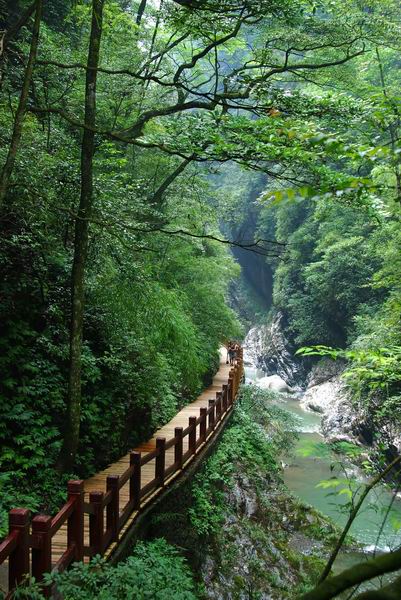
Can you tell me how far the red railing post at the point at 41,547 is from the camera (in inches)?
159

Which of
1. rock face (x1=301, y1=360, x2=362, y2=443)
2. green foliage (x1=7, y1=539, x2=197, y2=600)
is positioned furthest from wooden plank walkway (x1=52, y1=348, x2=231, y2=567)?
rock face (x1=301, y1=360, x2=362, y2=443)

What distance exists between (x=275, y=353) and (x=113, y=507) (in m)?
33.0

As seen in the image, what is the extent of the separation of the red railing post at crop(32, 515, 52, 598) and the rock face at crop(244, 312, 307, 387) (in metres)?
29.9

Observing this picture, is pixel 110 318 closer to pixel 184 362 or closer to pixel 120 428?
pixel 120 428

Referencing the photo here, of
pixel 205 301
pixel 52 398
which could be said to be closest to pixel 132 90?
pixel 205 301

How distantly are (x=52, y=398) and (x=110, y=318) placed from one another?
186 centimetres

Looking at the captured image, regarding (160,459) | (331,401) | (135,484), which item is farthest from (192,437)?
(331,401)

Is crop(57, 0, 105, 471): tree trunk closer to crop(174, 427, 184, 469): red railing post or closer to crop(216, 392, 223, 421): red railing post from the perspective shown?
crop(174, 427, 184, 469): red railing post

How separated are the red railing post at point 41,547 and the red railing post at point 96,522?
3.74 feet

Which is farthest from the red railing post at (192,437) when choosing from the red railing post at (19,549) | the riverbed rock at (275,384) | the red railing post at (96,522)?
the riverbed rock at (275,384)

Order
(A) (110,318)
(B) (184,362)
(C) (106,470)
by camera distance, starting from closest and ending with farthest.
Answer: (C) (106,470), (A) (110,318), (B) (184,362)

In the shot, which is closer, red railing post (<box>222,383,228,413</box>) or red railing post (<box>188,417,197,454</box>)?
red railing post (<box>188,417,197,454</box>)

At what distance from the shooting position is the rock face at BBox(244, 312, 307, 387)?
34.1m

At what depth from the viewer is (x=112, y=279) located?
8242mm
